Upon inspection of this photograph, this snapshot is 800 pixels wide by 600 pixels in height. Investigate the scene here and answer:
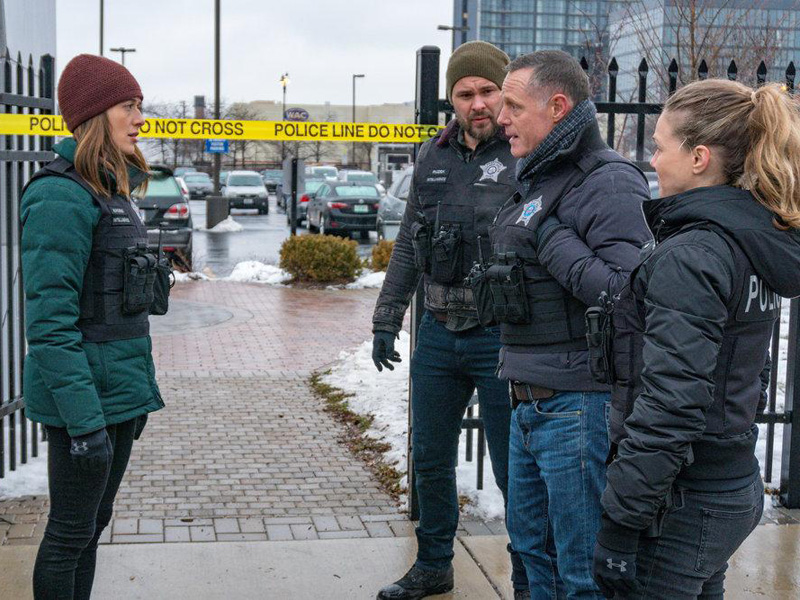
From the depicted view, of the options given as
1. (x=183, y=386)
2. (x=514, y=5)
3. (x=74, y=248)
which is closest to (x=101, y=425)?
(x=74, y=248)

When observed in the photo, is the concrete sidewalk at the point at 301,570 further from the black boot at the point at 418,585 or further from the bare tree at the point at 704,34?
the bare tree at the point at 704,34

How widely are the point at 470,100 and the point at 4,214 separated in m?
2.69

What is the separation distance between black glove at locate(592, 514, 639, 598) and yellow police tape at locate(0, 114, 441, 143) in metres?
2.56

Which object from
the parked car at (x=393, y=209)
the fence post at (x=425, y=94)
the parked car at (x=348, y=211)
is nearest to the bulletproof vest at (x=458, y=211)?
the fence post at (x=425, y=94)

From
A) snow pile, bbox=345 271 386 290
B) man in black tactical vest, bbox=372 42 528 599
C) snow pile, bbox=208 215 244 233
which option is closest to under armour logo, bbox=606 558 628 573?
man in black tactical vest, bbox=372 42 528 599

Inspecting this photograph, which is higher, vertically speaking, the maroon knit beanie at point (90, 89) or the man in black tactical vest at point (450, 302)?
the maroon knit beanie at point (90, 89)

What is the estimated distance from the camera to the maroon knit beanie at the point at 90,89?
311cm

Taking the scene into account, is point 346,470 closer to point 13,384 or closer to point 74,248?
point 13,384

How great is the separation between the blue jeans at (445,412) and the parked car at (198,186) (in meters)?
42.0

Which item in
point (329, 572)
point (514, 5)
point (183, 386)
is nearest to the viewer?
point (329, 572)

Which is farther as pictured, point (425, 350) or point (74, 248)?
point (425, 350)

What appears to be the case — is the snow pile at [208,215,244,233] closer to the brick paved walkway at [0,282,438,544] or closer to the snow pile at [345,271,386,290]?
the snow pile at [345,271,386,290]

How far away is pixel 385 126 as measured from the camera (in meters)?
5.31

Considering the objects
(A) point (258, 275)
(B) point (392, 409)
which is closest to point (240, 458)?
(B) point (392, 409)
